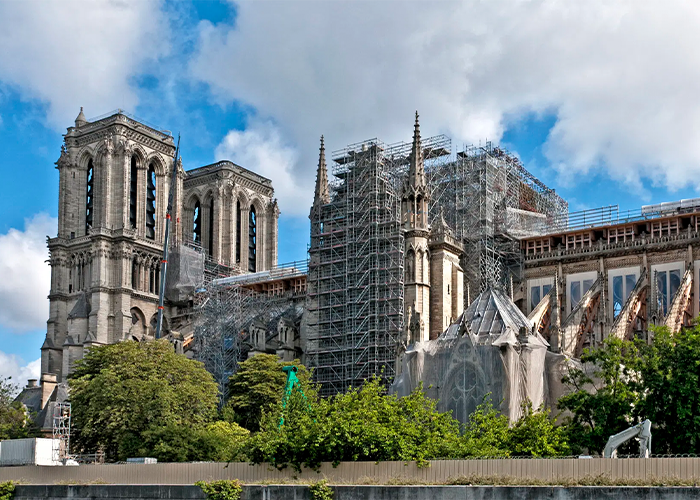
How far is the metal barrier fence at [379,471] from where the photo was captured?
86.0ft

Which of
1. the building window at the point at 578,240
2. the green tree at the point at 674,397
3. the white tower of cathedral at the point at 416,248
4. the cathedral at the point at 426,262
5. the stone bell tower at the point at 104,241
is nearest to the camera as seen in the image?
the green tree at the point at 674,397

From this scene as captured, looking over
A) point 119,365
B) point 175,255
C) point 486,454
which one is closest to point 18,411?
point 119,365

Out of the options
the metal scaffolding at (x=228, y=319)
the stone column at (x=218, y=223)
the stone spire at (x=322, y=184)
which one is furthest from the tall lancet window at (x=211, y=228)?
the stone spire at (x=322, y=184)

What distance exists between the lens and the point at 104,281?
3364 inches

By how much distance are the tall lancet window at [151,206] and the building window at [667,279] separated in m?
46.2

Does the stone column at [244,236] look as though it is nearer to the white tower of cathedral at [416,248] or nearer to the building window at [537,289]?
the building window at [537,289]

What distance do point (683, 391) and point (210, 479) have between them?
54.5 feet

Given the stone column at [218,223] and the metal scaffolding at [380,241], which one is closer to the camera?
the metal scaffolding at [380,241]

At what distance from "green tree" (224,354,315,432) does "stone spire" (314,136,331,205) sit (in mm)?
10838

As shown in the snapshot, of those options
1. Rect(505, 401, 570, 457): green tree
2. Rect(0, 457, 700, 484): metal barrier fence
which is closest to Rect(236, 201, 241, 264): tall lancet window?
Rect(0, 457, 700, 484): metal barrier fence

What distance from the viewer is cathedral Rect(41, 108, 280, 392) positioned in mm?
85062

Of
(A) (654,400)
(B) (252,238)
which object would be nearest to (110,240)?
(B) (252,238)

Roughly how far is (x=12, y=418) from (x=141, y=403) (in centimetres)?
1435

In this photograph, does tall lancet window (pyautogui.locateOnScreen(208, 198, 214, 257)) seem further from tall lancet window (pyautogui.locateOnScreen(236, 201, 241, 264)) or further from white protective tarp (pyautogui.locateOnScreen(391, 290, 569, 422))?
white protective tarp (pyautogui.locateOnScreen(391, 290, 569, 422))
